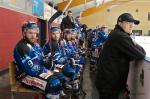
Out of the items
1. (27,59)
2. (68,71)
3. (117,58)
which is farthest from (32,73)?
(68,71)

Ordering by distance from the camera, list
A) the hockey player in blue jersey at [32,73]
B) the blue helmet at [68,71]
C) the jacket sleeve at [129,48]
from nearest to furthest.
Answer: the jacket sleeve at [129,48], the hockey player in blue jersey at [32,73], the blue helmet at [68,71]

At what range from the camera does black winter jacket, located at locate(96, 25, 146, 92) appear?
→ 2875 millimetres

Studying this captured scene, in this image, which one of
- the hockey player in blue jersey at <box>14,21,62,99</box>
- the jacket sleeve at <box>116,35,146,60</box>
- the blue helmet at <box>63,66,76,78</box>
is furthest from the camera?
the blue helmet at <box>63,66,76,78</box>

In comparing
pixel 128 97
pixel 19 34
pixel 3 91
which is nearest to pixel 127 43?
pixel 128 97

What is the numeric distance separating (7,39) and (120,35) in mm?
3435

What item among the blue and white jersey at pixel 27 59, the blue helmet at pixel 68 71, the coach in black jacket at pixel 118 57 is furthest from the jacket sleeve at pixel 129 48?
the blue helmet at pixel 68 71

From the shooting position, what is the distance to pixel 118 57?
3008 millimetres

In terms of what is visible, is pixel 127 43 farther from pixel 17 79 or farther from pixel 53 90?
pixel 17 79

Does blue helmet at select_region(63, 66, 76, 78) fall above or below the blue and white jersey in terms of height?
below

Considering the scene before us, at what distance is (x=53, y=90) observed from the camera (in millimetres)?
3211

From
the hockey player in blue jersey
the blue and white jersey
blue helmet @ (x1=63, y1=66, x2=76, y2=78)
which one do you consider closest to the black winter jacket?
the hockey player in blue jersey

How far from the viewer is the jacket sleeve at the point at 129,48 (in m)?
2.84

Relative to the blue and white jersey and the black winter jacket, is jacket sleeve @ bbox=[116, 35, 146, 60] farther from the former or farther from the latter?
the blue and white jersey

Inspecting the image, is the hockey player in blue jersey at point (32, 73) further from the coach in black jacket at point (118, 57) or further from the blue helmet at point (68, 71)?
the blue helmet at point (68, 71)
